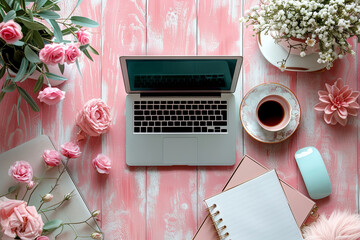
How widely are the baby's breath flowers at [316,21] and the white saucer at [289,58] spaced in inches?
4.9

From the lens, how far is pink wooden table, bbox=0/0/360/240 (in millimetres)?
1116

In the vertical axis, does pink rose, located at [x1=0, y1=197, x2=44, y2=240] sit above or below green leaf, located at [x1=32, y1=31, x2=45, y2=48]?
below

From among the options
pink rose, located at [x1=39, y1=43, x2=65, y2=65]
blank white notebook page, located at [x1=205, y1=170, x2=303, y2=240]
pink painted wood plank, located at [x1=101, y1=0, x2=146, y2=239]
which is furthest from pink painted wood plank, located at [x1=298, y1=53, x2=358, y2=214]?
pink rose, located at [x1=39, y1=43, x2=65, y2=65]

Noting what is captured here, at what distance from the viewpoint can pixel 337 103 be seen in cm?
109

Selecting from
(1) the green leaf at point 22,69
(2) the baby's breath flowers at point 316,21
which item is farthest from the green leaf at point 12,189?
(2) the baby's breath flowers at point 316,21

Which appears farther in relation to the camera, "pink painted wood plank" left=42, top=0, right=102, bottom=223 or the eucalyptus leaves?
"pink painted wood plank" left=42, top=0, right=102, bottom=223

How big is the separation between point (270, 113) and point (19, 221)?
76cm

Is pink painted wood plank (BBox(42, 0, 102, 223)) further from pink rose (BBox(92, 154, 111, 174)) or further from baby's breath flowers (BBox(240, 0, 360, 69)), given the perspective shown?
baby's breath flowers (BBox(240, 0, 360, 69))

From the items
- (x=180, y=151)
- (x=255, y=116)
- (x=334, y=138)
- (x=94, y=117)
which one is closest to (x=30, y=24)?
(x=94, y=117)

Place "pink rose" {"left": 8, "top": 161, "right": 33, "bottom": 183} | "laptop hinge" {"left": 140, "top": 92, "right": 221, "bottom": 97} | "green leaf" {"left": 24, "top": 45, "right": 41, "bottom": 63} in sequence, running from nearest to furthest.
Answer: "green leaf" {"left": 24, "top": 45, "right": 41, "bottom": 63} → "pink rose" {"left": 8, "top": 161, "right": 33, "bottom": 183} → "laptop hinge" {"left": 140, "top": 92, "right": 221, "bottom": 97}

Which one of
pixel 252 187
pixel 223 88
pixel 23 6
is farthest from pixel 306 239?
pixel 23 6

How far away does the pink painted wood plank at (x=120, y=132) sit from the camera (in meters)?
1.11

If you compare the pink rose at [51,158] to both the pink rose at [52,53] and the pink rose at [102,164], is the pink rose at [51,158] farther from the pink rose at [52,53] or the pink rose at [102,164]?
the pink rose at [52,53]

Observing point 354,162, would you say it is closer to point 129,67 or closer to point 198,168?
point 198,168
